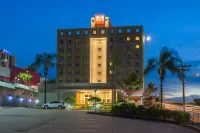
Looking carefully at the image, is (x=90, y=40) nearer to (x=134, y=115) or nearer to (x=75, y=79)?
(x=75, y=79)

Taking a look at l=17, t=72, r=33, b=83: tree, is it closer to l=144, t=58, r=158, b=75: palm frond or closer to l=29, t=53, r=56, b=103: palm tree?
l=29, t=53, r=56, b=103: palm tree

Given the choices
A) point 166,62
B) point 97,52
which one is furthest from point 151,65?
point 97,52

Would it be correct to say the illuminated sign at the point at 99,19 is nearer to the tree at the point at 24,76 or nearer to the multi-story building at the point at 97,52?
the multi-story building at the point at 97,52

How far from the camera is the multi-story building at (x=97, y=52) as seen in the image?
397ft

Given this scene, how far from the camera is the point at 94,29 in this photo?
124438 mm

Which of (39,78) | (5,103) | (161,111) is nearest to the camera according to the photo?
(161,111)

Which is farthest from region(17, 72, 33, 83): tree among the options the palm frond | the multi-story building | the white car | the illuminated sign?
the palm frond

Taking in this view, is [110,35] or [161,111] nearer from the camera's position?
[161,111]

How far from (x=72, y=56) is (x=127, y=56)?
62.2ft

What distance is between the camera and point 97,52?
406ft

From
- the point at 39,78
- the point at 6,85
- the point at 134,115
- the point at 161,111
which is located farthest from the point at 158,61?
the point at 39,78

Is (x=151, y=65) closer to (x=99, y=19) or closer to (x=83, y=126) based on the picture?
(x=83, y=126)

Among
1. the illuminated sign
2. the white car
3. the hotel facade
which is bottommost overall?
the white car

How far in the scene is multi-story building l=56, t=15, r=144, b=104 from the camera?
397ft
